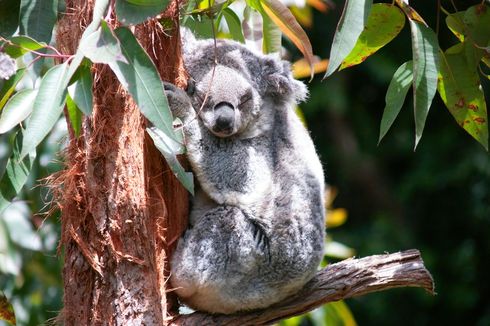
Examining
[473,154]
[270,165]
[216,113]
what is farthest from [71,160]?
[473,154]

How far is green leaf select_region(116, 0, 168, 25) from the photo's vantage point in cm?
201

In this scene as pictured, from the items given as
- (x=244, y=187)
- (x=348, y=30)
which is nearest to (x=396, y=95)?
(x=348, y=30)

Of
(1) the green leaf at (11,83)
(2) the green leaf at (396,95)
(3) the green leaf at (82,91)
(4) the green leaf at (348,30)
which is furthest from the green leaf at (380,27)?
(1) the green leaf at (11,83)

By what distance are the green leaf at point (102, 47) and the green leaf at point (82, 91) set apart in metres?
0.14

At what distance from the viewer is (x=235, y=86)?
298cm

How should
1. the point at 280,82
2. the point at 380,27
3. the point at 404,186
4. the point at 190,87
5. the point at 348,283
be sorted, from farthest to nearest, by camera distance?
the point at 404,186 → the point at 280,82 → the point at 190,87 → the point at 348,283 → the point at 380,27

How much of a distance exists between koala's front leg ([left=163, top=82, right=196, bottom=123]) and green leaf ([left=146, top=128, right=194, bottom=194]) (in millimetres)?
318

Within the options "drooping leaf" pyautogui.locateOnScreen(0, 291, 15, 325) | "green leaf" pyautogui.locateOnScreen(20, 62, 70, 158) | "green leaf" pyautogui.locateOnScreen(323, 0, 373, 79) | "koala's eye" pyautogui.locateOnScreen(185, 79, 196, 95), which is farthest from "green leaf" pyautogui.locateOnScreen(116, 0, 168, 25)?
"drooping leaf" pyautogui.locateOnScreen(0, 291, 15, 325)

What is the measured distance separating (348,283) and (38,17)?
1.39 meters

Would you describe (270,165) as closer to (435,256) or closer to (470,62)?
(470,62)

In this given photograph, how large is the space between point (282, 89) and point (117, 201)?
953 millimetres

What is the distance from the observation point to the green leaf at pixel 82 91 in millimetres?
1942

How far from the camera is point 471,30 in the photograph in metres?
2.55

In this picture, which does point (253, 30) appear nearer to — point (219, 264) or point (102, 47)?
point (219, 264)
